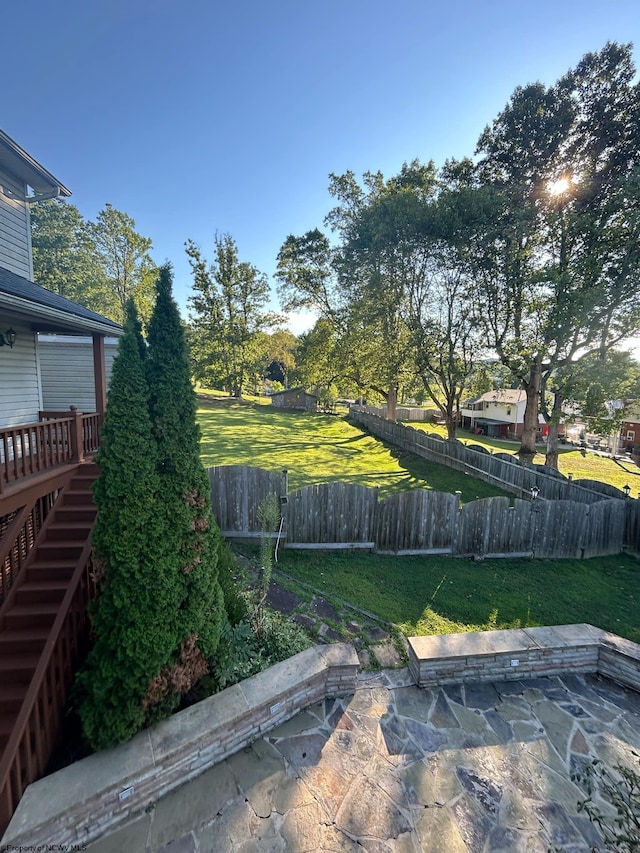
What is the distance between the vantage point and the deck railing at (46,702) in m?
2.83

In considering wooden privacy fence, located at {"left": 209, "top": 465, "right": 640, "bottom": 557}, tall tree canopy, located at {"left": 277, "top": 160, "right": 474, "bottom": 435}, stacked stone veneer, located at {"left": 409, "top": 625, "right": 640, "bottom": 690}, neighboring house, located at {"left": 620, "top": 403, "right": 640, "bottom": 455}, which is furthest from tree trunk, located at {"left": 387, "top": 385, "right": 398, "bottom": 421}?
stacked stone veneer, located at {"left": 409, "top": 625, "right": 640, "bottom": 690}

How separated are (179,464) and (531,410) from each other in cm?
1548

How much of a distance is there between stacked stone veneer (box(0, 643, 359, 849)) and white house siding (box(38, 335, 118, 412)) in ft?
31.0

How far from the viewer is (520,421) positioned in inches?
1369

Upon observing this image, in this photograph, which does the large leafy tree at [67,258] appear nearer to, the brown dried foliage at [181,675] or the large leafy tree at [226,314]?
the large leafy tree at [226,314]

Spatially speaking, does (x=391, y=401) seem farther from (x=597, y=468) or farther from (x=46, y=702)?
(x=46, y=702)

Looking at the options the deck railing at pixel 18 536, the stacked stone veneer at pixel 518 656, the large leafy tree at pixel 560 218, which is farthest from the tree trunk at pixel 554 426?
the deck railing at pixel 18 536

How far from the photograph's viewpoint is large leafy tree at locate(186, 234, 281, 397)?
32438 millimetres

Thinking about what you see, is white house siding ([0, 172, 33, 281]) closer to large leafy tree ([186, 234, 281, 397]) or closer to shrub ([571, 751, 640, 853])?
shrub ([571, 751, 640, 853])

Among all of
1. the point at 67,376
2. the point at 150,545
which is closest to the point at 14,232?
the point at 67,376

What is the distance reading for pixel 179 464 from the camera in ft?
11.7

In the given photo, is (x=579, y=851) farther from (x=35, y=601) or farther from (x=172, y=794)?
(x=35, y=601)

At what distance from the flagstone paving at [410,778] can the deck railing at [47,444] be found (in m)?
4.04

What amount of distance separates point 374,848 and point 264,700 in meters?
1.36
